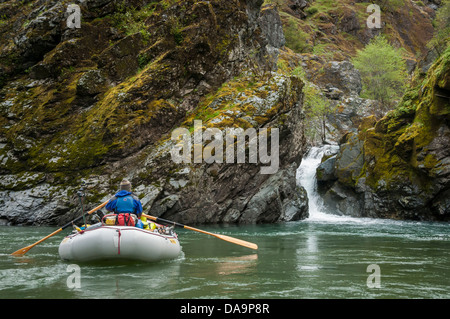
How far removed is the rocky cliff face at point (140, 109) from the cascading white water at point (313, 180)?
2014mm

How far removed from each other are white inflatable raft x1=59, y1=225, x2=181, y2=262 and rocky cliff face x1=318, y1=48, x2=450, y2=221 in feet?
49.8

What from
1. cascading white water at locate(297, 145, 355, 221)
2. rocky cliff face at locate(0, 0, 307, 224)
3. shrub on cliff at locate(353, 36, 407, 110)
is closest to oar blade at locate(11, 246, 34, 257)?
rocky cliff face at locate(0, 0, 307, 224)

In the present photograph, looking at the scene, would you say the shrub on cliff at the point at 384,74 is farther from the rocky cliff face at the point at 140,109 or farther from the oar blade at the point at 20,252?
the oar blade at the point at 20,252

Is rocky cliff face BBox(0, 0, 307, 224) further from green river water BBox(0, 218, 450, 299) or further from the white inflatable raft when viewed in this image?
the white inflatable raft

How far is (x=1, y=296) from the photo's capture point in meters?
5.23

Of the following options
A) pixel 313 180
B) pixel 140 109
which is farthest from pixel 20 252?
pixel 313 180

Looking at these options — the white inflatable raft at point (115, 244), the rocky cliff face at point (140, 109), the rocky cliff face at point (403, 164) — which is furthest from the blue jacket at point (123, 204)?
the rocky cliff face at point (403, 164)

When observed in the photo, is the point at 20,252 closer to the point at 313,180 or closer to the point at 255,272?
the point at 255,272

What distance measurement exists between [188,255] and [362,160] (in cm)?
1672

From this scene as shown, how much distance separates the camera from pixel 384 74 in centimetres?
4153

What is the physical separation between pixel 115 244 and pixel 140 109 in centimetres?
1224

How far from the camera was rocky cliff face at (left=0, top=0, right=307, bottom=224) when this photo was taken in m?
16.9
